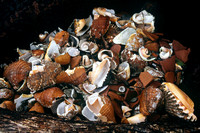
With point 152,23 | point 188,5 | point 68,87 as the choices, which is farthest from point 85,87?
point 188,5

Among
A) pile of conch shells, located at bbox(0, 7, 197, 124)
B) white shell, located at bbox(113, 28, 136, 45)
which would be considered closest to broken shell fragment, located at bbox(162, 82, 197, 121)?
pile of conch shells, located at bbox(0, 7, 197, 124)

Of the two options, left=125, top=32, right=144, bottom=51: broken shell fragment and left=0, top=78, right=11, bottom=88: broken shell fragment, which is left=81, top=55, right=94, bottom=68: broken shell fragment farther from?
left=0, top=78, right=11, bottom=88: broken shell fragment

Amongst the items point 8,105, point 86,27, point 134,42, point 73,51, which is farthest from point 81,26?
point 8,105

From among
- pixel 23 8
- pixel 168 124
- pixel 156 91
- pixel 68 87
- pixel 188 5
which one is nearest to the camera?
pixel 168 124

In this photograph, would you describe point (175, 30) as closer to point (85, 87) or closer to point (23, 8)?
point (85, 87)

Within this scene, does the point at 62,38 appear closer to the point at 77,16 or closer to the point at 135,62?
the point at 77,16
